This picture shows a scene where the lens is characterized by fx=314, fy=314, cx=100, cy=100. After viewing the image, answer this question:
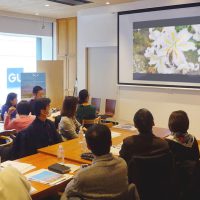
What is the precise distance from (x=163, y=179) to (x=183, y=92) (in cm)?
401

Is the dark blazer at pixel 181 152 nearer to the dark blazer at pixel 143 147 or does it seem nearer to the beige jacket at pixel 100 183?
the dark blazer at pixel 143 147

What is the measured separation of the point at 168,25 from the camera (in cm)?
631

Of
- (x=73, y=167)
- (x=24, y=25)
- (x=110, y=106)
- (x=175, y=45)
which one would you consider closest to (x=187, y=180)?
(x=73, y=167)

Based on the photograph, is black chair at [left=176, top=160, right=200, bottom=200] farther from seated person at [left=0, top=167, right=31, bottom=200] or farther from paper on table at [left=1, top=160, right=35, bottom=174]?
seated person at [left=0, top=167, right=31, bottom=200]

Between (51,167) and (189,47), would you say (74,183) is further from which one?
(189,47)

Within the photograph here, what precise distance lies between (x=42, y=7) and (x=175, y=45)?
330 centimetres

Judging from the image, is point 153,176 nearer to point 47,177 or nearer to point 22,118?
point 47,177

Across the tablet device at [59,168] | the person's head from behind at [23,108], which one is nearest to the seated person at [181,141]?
the tablet device at [59,168]

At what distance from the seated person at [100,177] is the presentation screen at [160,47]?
446cm

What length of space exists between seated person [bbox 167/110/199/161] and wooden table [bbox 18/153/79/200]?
1.02 m

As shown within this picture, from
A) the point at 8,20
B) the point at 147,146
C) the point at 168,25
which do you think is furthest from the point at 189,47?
the point at 8,20

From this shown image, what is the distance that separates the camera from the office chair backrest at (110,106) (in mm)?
7336

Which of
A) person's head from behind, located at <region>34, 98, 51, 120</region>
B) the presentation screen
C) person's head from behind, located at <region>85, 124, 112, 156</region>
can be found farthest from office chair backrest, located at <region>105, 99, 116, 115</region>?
person's head from behind, located at <region>85, 124, 112, 156</region>

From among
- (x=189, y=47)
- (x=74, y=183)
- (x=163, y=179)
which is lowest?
(x=163, y=179)
